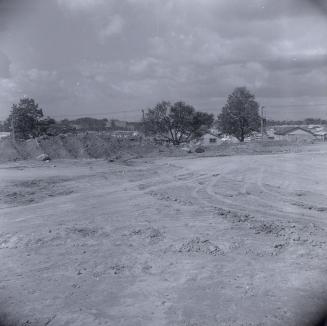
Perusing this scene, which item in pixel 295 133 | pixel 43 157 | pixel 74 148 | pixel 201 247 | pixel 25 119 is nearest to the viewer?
pixel 201 247

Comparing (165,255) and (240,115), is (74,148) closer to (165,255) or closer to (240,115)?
(240,115)

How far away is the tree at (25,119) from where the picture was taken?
120 ft

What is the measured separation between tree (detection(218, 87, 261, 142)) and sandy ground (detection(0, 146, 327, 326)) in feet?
111

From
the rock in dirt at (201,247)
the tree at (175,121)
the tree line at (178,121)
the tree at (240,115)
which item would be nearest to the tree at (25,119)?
the tree line at (178,121)

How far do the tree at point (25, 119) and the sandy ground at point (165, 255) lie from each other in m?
24.5

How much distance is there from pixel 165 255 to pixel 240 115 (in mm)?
41054

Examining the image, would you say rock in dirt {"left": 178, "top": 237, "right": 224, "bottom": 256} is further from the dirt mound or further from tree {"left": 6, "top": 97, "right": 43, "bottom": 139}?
tree {"left": 6, "top": 97, "right": 43, "bottom": 139}

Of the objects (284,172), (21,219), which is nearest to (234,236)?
(21,219)

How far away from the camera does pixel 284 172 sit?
17266 mm

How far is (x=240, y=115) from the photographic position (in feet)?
154

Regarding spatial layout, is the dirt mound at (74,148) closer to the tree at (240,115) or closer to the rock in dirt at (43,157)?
the rock in dirt at (43,157)

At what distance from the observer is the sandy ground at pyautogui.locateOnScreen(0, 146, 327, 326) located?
5.31 meters

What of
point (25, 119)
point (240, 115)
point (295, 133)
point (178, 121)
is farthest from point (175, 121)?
point (295, 133)

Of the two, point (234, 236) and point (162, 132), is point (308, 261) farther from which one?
point (162, 132)
